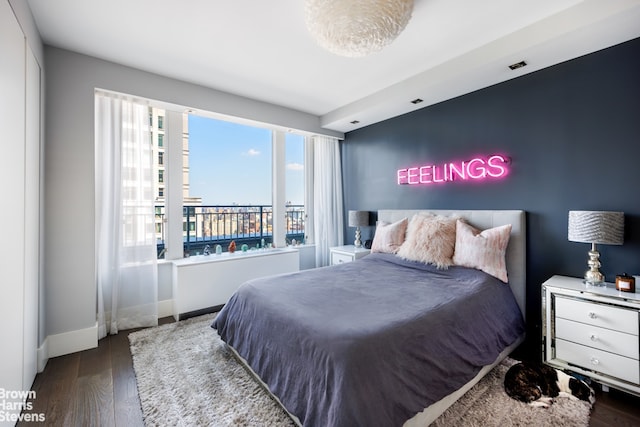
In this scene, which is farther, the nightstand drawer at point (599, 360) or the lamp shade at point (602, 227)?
the lamp shade at point (602, 227)

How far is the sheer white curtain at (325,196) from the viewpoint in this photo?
4625mm

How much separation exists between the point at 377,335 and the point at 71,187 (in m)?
2.97

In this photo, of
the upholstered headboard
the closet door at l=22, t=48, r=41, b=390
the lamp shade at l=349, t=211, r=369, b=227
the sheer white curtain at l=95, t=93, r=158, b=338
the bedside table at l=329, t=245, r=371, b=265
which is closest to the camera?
the closet door at l=22, t=48, r=41, b=390

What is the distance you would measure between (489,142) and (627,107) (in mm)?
993

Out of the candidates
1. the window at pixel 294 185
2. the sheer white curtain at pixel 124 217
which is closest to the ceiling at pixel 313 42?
the sheer white curtain at pixel 124 217

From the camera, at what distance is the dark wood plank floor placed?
1704 mm

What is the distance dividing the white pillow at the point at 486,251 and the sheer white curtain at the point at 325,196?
2313 mm

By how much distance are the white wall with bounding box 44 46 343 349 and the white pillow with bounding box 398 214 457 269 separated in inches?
124

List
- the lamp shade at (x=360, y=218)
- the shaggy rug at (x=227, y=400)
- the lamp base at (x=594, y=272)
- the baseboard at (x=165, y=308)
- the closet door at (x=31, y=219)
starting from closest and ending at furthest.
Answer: the shaggy rug at (x=227, y=400) < the closet door at (x=31, y=219) < the lamp base at (x=594, y=272) < the baseboard at (x=165, y=308) < the lamp shade at (x=360, y=218)

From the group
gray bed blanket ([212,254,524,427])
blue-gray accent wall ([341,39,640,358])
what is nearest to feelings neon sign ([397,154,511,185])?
blue-gray accent wall ([341,39,640,358])

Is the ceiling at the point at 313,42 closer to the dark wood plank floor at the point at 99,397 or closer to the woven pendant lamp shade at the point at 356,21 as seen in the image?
the woven pendant lamp shade at the point at 356,21

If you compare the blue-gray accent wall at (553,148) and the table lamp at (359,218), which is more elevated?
the blue-gray accent wall at (553,148)

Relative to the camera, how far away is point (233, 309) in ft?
7.70

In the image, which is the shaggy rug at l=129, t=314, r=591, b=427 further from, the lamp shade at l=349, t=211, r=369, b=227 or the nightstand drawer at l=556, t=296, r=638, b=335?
the lamp shade at l=349, t=211, r=369, b=227
